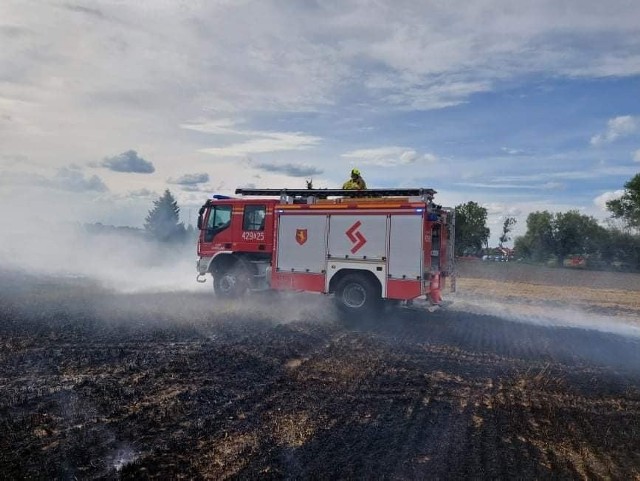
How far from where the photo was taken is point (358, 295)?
1255 cm

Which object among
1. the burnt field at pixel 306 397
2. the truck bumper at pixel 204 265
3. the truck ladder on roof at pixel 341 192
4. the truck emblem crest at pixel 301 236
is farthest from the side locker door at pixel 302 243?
the truck bumper at pixel 204 265

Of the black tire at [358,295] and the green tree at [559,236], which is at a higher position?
the green tree at [559,236]

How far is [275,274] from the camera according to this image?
1366cm

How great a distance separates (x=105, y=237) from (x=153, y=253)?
7836mm

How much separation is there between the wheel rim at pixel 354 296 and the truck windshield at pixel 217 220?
4.30 meters

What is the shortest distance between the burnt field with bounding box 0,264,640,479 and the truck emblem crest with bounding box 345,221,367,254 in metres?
1.85

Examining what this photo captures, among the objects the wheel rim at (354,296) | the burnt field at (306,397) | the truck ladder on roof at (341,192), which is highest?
the truck ladder on roof at (341,192)

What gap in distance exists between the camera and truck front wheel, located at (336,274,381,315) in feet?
40.3

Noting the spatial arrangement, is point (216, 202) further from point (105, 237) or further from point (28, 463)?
point (105, 237)

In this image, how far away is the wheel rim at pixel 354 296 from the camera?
40.8 feet

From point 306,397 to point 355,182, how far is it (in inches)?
344

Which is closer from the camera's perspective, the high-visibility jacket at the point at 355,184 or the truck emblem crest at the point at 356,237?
the truck emblem crest at the point at 356,237

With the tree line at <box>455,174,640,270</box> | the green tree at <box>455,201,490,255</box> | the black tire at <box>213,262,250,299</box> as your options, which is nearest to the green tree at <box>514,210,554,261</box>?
the tree line at <box>455,174,640,270</box>

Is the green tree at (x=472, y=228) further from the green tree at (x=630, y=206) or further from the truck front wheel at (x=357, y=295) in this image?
the truck front wheel at (x=357, y=295)
